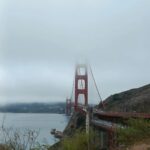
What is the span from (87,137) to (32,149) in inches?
194

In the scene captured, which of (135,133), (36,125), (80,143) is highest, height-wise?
(36,125)

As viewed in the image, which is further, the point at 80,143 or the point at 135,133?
the point at 80,143

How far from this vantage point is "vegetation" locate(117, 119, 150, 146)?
12270 mm

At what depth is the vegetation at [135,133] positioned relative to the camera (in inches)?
483

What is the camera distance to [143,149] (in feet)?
35.5

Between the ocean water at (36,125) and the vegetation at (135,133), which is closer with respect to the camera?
the vegetation at (135,133)

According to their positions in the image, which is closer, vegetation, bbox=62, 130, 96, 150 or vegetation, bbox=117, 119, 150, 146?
vegetation, bbox=117, 119, 150, 146

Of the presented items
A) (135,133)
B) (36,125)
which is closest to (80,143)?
(135,133)

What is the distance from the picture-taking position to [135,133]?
12469 millimetres

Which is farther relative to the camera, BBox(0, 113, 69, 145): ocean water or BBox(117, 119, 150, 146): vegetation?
BBox(0, 113, 69, 145): ocean water

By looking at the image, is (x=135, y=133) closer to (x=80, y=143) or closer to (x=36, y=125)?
(x=80, y=143)

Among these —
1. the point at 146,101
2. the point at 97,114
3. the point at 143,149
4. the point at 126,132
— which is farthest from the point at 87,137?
the point at 146,101

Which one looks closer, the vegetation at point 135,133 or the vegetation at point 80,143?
the vegetation at point 135,133

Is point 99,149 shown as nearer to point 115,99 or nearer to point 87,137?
point 87,137
